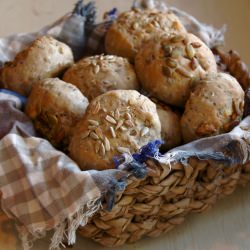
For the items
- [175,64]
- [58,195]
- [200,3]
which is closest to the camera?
[58,195]

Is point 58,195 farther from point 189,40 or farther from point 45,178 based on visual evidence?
point 189,40

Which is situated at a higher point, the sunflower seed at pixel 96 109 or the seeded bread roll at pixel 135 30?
the seeded bread roll at pixel 135 30

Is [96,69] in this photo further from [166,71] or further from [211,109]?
[211,109]

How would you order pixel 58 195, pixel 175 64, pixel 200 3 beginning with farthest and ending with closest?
1. pixel 200 3
2. pixel 175 64
3. pixel 58 195

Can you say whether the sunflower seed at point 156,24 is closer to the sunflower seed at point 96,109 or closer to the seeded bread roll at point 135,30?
the seeded bread roll at point 135,30

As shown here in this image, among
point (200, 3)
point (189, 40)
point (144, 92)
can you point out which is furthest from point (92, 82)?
point (200, 3)

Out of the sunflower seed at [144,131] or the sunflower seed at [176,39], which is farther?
the sunflower seed at [176,39]

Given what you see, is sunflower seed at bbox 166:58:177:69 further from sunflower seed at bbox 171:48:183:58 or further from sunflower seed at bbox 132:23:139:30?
sunflower seed at bbox 132:23:139:30

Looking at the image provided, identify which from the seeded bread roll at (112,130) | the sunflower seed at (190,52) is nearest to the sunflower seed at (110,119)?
the seeded bread roll at (112,130)
